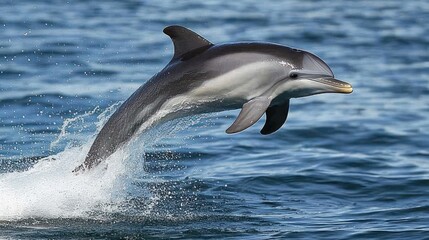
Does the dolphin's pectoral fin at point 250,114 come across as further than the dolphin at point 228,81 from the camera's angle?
No

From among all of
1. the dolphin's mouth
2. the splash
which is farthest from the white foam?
the dolphin's mouth

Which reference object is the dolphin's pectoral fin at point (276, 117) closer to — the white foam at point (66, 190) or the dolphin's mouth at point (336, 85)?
the dolphin's mouth at point (336, 85)

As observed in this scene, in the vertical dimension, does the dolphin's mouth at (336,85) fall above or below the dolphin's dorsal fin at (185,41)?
below

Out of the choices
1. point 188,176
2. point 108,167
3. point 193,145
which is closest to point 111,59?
point 193,145

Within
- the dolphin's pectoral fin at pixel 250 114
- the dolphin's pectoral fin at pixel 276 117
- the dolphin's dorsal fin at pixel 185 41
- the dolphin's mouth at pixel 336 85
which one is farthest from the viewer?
the dolphin's pectoral fin at pixel 276 117

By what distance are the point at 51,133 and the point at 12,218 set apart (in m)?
4.01

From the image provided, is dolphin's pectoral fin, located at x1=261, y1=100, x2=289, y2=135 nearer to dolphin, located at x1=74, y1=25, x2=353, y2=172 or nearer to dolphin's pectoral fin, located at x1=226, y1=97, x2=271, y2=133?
dolphin, located at x1=74, y1=25, x2=353, y2=172

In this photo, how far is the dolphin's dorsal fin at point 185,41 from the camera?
9.18 metres

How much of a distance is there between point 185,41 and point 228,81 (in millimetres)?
520

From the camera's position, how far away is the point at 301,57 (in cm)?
912

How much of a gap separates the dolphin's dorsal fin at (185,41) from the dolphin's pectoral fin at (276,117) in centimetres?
80

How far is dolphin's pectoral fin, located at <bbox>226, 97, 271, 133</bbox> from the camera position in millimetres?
8742

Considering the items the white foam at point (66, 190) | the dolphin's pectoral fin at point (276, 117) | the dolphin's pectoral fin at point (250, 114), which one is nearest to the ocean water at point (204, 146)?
the white foam at point (66, 190)

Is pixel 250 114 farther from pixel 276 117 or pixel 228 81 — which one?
pixel 276 117
